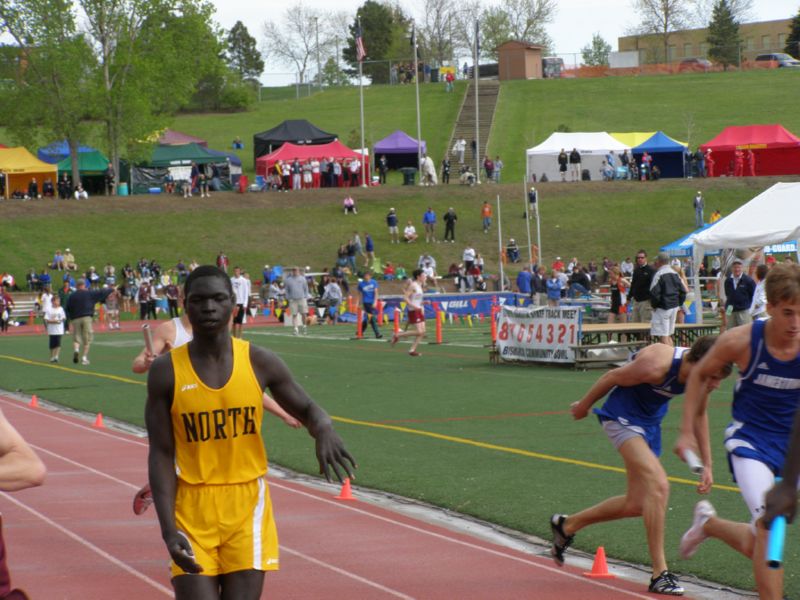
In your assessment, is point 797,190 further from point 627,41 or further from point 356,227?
point 627,41

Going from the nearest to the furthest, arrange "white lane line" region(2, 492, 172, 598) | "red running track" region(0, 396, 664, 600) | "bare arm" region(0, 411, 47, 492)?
"bare arm" region(0, 411, 47, 492) → "red running track" region(0, 396, 664, 600) → "white lane line" region(2, 492, 172, 598)

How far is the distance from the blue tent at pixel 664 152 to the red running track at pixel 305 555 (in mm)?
55490

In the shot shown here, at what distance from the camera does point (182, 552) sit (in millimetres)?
4852

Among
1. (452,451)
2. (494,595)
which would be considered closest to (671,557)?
(494,595)

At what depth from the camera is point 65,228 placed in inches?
2271

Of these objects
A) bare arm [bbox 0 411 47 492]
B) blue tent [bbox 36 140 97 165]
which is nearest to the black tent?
blue tent [bbox 36 140 97 165]

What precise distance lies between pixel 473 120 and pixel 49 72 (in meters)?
33.1

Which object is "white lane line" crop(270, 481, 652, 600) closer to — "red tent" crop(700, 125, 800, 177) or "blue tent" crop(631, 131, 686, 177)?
"blue tent" crop(631, 131, 686, 177)

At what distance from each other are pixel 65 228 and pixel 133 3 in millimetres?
14369

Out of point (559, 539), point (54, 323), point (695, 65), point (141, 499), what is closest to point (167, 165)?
point (54, 323)

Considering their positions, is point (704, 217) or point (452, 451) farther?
point (704, 217)

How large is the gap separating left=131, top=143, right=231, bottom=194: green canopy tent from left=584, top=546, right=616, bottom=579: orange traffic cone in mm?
59307

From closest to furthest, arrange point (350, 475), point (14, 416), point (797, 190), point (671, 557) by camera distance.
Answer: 1. point (350, 475)
2. point (671, 557)
3. point (14, 416)
4. point (797, 190)

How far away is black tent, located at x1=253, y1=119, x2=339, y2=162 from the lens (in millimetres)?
68812
